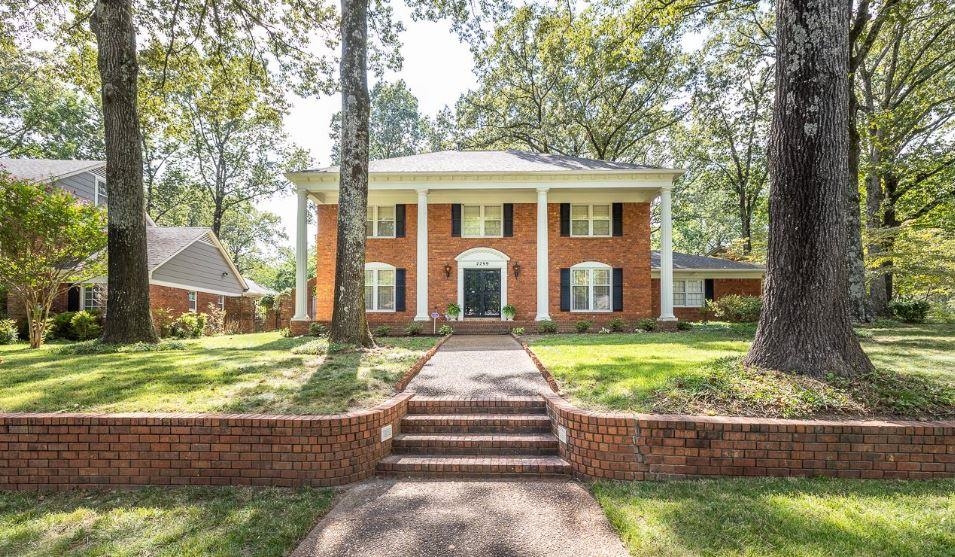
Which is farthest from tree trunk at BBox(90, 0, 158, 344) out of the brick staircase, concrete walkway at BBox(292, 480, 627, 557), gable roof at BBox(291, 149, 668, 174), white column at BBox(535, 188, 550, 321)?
white column at BBox(535, 188, 550, 321)

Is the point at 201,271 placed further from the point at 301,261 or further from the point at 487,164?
the point at 487,164

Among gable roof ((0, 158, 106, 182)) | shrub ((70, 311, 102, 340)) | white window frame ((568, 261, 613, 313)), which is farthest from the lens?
gable roof ((0, 158, 106, 182))

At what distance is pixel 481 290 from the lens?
15203 millimetres

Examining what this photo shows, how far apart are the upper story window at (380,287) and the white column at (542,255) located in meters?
5.14

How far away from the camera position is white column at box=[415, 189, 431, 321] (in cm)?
1392

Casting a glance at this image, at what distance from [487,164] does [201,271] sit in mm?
14527

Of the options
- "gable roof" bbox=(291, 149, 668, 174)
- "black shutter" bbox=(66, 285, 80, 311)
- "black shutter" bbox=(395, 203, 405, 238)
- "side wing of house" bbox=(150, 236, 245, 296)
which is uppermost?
"gable roof" bbox=(291, 149, 668, 174)

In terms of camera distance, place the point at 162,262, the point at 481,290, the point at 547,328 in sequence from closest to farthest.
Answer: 1. the point at 547,328
2. the point at 481,290
3. the point at 162,262

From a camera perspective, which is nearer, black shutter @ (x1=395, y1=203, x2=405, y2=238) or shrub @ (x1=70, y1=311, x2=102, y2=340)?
shrub @ (x1=70, y1=311, x2=102, y2=340)

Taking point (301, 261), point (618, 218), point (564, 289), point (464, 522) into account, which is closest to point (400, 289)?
point (301, 261)

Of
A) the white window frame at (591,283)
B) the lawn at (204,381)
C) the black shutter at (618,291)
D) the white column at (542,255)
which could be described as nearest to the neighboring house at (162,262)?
the lawn at (204,381)

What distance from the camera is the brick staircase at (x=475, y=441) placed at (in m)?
4.01

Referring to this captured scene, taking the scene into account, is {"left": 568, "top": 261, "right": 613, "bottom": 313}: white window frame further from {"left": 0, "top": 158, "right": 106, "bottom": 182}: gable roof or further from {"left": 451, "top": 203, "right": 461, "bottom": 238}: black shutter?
{"left": 0, "top": 158, "right": 106, "bottom": 182}: gable roof

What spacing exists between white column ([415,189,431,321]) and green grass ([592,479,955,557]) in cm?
1068
